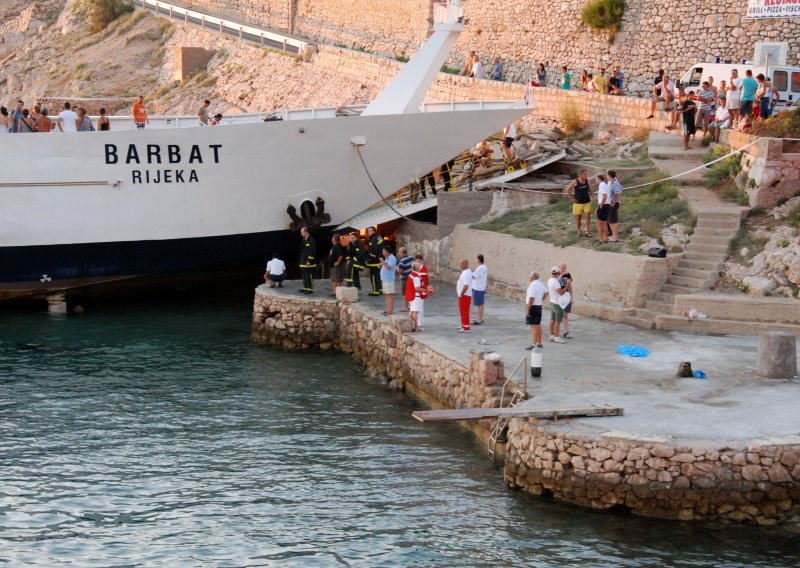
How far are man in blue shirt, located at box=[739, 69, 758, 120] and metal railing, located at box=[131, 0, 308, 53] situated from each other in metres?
27.7

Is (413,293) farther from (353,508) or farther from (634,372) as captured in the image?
(353,508)

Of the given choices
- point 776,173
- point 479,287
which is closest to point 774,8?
point 776,173

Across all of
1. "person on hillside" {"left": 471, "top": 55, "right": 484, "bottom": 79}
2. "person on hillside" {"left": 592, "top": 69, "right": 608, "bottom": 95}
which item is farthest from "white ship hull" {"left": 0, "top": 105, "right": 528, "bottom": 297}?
"person on hillside" {"left": 471, "top": 55, "right": 484, "bottom": 79}

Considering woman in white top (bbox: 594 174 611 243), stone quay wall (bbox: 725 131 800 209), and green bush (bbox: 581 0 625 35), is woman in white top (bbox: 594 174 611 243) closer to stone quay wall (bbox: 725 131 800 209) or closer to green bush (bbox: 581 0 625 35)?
stone quay wall (bbox: 725 131 800 209)

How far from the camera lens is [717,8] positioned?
30578 millimetres

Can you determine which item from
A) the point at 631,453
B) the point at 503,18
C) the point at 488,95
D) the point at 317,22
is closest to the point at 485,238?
the point at 631,453

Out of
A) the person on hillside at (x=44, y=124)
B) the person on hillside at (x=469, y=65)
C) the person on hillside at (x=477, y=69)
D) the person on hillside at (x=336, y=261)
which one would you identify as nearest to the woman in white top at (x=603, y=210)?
the person on hillside at (x=336, y=261)

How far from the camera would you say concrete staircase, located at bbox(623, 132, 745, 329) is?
1828cm

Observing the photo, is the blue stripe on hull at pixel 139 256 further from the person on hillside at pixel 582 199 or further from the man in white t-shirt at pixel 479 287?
the man in white t-shirt at pixel 479 287

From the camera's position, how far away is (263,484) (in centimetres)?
1384

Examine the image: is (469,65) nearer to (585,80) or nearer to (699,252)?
(585,80)

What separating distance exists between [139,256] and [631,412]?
13286 mm

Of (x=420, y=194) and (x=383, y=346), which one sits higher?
(x=420, y=194)

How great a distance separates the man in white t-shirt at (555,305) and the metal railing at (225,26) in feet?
109
